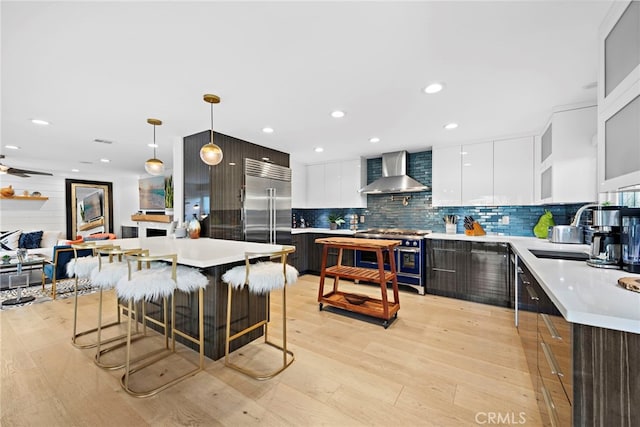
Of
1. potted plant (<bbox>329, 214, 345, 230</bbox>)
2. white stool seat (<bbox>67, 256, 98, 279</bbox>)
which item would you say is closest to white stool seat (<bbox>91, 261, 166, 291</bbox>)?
white stool seat (<bbox>67, 256, 98, 279</bbox>)

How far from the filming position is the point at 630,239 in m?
1.38

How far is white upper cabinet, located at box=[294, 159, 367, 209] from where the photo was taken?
491cm

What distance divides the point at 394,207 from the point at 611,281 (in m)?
3.53

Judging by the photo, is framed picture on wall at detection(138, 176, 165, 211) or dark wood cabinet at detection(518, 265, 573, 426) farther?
framed picture on wall at detection(138, 176, 165, 211)

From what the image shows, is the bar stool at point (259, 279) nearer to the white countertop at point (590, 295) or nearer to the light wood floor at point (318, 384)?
the light wood floor at point (318, 384)

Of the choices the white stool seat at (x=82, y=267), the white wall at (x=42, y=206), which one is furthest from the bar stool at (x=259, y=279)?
the white wall at (x=42, y=206)

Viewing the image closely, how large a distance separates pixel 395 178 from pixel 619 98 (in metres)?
3.12

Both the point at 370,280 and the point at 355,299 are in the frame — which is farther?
the point at 355,299

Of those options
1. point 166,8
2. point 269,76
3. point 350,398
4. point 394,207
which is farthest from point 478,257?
point 166,8

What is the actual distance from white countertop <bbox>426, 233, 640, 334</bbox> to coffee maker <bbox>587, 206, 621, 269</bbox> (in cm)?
8

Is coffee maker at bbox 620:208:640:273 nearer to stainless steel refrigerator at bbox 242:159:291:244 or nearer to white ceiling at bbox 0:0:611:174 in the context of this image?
white ceiling at bbox 0:0:611:174

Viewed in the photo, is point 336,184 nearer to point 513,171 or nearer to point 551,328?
point 513,171

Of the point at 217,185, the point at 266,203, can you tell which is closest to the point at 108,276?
the point at 217,185

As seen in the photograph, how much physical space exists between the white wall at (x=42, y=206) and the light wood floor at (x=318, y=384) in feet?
15.8
